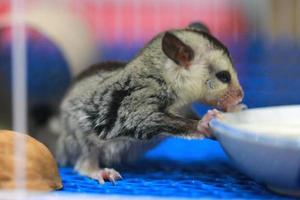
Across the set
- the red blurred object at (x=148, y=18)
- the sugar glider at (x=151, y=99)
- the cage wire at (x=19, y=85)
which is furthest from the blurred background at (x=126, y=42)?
the cage wire at (x=19, y=85)

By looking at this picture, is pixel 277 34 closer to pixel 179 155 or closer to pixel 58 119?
pixel 179 155

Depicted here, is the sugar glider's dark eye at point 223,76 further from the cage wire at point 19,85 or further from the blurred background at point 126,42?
the cage wire at point 19,85

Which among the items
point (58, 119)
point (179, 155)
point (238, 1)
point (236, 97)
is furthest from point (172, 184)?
point (238, 1)

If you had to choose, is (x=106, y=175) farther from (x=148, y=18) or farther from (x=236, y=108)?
(x=148, y=18)

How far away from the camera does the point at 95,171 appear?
5.02 ft

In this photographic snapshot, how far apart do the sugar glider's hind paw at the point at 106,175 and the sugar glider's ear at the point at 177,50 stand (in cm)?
33

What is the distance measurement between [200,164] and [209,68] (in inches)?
12.4

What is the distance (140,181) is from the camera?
1455mm

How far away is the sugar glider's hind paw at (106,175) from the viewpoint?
4.77 feet

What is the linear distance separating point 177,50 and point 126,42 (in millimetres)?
518

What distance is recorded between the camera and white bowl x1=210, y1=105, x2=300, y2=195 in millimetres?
1158

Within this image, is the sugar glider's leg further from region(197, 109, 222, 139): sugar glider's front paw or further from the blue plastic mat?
region(197, 109, 222, 139): sugar glider's front paw

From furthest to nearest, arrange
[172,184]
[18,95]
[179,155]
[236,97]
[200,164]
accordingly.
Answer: [179,155] < [200,164] < [236,97] < [172,184] < [18,95]

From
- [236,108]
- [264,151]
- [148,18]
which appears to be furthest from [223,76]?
[148,18]
